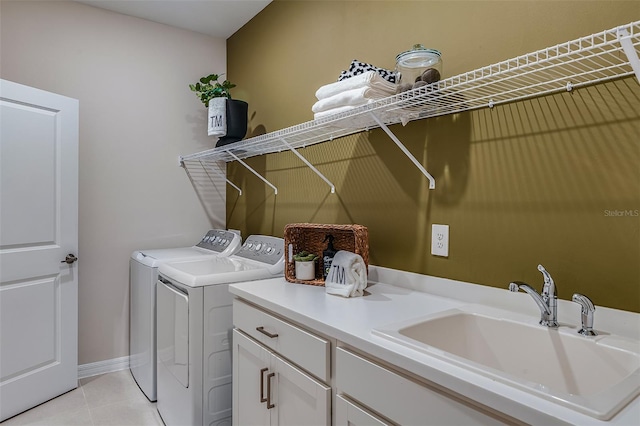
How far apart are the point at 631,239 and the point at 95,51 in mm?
3128

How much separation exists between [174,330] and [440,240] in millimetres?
1344

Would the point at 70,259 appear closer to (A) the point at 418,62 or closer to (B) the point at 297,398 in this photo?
(B) the point at 297,398

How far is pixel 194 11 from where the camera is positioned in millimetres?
2781

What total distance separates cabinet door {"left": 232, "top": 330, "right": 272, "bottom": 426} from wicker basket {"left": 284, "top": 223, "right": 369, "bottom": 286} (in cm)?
36

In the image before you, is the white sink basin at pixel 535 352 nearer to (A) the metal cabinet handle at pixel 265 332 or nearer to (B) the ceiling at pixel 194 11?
(A) the metal cabinet handle at pixel 265 332

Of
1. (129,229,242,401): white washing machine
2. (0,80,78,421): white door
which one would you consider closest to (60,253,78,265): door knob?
(0,80,78,421): white door

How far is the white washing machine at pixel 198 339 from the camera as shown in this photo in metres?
1.81

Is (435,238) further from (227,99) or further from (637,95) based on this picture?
(227,99)

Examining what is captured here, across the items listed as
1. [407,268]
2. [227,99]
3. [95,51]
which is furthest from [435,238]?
[95,51]

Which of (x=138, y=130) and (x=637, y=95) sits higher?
(x=138, y=130)

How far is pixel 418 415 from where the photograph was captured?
882 millimetres

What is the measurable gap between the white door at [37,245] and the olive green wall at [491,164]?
1.48 metres

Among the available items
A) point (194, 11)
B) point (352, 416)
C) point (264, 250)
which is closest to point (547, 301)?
point (352, 416)

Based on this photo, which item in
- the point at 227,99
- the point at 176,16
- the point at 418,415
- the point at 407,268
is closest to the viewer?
the point at 418,415
